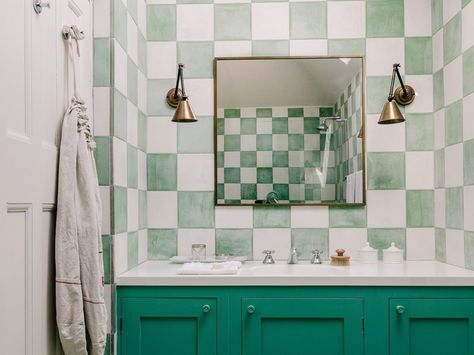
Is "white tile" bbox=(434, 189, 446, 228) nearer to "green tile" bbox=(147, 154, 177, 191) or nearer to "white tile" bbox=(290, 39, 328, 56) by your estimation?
"white tile" bbox=(290, 39, 328, 56)

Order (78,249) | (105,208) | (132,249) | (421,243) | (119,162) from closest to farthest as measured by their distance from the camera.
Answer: (78,249) < (105,208) < (119,162) < (132,249) < (421,243)

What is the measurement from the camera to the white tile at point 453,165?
2.39 meters

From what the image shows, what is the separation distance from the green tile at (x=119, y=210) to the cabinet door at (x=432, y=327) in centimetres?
124

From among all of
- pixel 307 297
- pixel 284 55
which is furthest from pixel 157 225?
pixel 284 55

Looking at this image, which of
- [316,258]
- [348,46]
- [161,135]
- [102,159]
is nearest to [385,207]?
[316,258]

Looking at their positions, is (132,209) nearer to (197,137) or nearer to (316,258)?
(197,137)

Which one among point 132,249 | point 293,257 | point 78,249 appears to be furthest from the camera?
point 293,257

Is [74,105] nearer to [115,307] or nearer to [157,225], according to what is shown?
[115,307]

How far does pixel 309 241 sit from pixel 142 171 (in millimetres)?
1009

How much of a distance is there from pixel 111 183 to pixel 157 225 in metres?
0.71

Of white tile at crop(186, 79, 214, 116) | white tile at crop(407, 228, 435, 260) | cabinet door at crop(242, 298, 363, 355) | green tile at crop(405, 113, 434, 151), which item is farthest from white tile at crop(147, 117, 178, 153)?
white tile at crop(407, 228, 435, 260)

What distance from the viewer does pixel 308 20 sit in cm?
276

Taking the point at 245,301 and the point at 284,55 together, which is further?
the point at 284,55

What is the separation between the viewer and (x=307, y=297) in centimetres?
211
